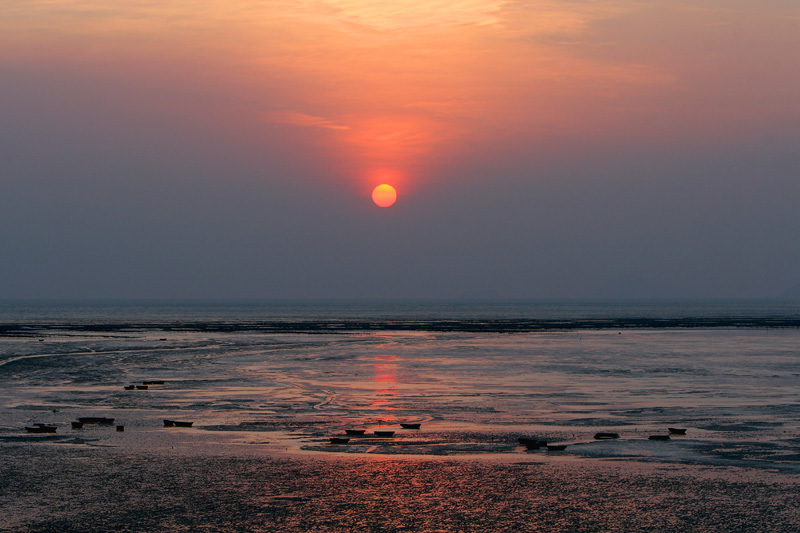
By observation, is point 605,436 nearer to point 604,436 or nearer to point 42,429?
point 604,436

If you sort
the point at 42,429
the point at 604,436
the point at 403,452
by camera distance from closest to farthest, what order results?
the point at 403,452
the point at 604,436
the point at 42,429

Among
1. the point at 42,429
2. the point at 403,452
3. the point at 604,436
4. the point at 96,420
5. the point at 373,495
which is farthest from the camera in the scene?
the point at 96,420

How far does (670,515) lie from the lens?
1422cm

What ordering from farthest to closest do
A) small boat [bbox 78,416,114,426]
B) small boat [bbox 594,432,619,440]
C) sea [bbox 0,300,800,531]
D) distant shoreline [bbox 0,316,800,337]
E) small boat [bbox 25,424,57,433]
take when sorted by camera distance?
distant shoreline [bbox 0,316,800,337] < small boat [bbox 78,416,114,426] < small boat [bbox 25,424,57,433] < small boat [bbox 594,432,619,440] < sea [bbox 0,300,800,531]

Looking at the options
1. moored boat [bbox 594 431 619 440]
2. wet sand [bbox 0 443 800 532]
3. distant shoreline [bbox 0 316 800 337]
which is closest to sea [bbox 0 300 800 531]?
wet sand [bbox 0 443 800 532]

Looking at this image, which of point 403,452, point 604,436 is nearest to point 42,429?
point 403,452

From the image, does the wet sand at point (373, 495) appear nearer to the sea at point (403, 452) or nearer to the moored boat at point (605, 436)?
the sea at point (403, 452)

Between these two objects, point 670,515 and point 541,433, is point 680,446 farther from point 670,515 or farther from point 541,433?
point 670,515

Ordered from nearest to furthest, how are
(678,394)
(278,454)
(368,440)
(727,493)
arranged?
(727,493) → (278,454) → (368,440) → (678,394)

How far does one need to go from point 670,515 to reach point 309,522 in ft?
19.0

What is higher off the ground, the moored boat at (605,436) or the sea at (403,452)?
the moored boat at (605,436)

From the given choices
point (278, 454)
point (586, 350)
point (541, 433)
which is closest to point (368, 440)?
point (278, 454)

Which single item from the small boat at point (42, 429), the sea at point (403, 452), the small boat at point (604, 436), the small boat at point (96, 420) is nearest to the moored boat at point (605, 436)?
the small boat at point (604, 436)

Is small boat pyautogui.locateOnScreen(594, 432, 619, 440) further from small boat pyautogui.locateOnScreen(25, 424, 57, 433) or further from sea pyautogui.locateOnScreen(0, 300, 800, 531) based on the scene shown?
small boat pyautogui.locateOnScreen(25, 424, 57, 433)
